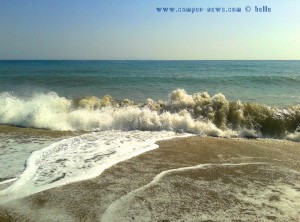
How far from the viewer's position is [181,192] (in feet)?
17.9

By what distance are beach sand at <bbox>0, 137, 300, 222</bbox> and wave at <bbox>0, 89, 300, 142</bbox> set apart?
2970 mm

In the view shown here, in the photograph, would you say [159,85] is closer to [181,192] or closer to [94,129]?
[94,129]

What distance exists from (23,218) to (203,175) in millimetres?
3268

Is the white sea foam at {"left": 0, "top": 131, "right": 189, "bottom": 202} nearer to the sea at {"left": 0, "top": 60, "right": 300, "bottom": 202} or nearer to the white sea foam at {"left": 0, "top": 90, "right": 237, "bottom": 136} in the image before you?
the sea at {"left": 0, "top": 60, "right": 300, "bottom": 202}

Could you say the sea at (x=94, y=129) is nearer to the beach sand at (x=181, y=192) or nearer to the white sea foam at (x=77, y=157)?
the white sea foam at (x=77, y=157)

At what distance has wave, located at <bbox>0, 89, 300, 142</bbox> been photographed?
1070 centimetres

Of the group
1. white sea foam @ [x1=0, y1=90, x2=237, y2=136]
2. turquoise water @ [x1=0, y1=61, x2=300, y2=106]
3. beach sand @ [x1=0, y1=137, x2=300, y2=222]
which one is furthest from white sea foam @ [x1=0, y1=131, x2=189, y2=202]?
turquoise water @ [x1=0, y1=61, x2=300, y2=106]

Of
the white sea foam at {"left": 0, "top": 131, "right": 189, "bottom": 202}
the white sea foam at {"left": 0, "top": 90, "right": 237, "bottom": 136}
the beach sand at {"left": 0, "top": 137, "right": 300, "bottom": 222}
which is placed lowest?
the beach sand at {"left": 0, "top": 137, "right": 300, "bottom": 222}

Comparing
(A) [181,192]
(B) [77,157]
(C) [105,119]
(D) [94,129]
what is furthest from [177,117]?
(A) [181,192]

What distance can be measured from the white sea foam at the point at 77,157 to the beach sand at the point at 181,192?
289 mm

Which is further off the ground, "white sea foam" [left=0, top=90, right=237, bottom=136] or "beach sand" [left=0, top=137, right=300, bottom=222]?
"white sea foam" [left=0, top=90, right=237, bottom=136]

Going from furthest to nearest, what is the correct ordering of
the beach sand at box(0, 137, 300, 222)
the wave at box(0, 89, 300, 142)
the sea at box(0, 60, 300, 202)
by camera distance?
the wave at box(0, 89, 300, 142) < the sea at box(0, 60, 300, 202) < the beach sand at box(0, 137, 300, 222)

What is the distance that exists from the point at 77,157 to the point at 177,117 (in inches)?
182

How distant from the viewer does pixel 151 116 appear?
11.1m
